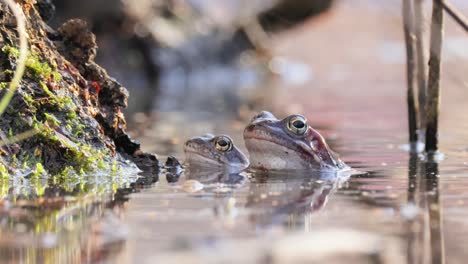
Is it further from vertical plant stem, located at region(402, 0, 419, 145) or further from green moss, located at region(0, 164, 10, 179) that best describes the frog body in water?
green moss, located at region(0, 164, 10, 179)

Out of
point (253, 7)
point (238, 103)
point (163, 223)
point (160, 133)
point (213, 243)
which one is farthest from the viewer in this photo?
point (253, 7)

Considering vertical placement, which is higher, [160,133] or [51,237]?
[160,133]

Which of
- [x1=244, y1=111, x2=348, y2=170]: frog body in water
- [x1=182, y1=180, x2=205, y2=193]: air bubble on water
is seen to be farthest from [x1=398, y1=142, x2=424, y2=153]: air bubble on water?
[x1=182, y1=180, x2=205, y2=193]: air bubble on water

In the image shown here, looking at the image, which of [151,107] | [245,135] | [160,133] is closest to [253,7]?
[151,107]

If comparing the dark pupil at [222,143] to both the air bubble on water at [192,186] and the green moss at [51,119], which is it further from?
the green moss at [51,119]

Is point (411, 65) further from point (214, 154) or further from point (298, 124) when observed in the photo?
point (214, 154)

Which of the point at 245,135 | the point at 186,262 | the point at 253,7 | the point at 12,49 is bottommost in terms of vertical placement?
the point at 186,262

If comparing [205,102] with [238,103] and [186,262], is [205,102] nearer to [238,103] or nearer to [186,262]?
[238,103]

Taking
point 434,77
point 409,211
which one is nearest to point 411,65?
point 434,77
